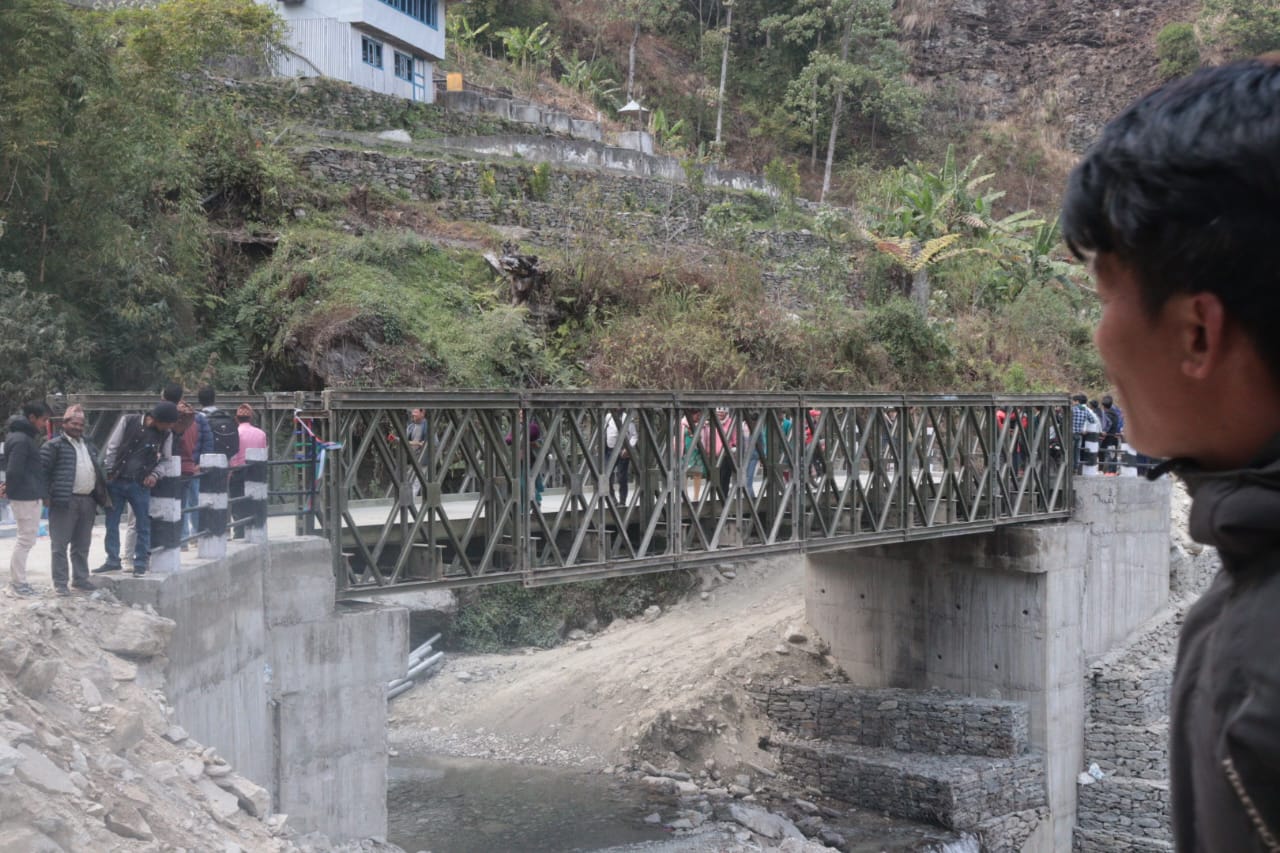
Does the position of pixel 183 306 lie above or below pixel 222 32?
below

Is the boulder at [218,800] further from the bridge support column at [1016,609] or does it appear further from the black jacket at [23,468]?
the bridge support column at [1016,609]

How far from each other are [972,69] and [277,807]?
53686 millimetres

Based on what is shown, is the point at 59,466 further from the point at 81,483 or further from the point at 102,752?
the point at 102,752

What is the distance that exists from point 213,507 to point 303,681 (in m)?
2.14

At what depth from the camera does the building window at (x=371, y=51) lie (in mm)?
36531

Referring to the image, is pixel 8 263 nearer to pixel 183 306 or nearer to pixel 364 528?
pixel 183 306

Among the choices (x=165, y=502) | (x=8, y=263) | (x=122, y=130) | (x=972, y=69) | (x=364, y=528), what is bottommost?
(x=364, y=528)

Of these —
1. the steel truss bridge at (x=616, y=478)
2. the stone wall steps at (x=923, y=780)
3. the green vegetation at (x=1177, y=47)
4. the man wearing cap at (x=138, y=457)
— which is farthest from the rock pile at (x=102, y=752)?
the green vegetation at (x=1177, y=47)

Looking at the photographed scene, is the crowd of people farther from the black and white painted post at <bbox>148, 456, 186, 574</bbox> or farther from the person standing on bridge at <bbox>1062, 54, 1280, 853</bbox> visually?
the person standing on bridge at <bbox>1062, 54, 1280, 853</bbox>

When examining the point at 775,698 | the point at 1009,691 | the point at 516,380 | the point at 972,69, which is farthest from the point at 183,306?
the point at 972,69

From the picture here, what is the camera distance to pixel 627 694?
2231cm

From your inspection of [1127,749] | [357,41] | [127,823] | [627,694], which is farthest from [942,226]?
[127,823]

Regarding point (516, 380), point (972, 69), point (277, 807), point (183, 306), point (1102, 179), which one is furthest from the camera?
point (972, 69)

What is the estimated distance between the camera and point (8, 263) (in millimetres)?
19938
